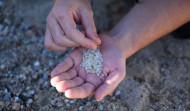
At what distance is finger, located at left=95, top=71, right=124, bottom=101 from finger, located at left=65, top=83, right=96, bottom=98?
87mm

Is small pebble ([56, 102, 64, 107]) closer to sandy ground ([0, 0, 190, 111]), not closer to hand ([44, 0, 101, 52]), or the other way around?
sandy ground ([0, 0, 190, 111])

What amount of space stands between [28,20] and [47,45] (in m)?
1.04

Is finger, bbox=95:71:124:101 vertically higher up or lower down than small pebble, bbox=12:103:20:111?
higher up

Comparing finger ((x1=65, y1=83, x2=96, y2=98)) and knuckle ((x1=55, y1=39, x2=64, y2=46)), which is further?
knuckle ((x1=55, y1=39, x2=64, y2=46))

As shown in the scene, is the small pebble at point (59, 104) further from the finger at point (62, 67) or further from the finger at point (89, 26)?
the finger at point (89, 26)

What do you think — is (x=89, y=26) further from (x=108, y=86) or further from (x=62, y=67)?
(x=108, y=86)

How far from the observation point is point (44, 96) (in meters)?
2.13

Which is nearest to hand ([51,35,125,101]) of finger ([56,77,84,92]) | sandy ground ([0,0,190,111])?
finger ([56,77,84,92])

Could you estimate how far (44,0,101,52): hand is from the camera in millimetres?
1866

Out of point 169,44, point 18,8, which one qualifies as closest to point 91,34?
point 169,44

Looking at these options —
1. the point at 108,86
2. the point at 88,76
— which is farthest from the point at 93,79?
the point at 108,86

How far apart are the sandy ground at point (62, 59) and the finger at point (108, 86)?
14.8 inches

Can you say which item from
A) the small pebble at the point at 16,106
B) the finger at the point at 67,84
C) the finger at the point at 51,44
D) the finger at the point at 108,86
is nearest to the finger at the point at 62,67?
the finger at the point at 67,84

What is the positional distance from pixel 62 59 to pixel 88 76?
29.5 inches
